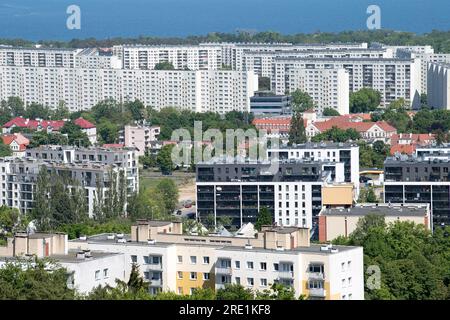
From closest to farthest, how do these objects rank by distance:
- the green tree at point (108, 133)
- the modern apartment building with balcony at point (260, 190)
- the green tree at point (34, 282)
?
the green tree at point (34, 282), the modern apartment building with balcony at point (260, 190), the green tree at point (108, 133)

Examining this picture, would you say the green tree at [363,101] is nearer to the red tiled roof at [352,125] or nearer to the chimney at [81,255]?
the red tiled roof at [352,125]

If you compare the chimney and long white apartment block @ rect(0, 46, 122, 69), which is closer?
the chimney

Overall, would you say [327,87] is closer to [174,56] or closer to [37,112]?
[37,112]

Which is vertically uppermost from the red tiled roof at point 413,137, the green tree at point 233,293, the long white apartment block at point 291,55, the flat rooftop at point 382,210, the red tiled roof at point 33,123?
the long white apartment block at point 291,55

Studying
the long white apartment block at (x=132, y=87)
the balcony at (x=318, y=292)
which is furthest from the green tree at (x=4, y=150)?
the balcony at (x=318, y=292)

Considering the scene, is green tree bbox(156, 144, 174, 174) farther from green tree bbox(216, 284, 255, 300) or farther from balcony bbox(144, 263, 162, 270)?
green tree bbox(216, 284, 255, 300)

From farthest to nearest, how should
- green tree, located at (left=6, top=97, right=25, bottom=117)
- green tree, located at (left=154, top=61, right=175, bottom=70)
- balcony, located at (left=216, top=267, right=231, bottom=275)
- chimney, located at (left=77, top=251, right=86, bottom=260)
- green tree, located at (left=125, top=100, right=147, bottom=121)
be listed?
green tree, located at (left=154, top=61, right=175, bottom=70), green tree, located at (left=6, top=97, right=25, bottom=117), green tree, located at (left=125, top=100, right=147, bottom=121), balcony, located at (left=216, top=267, right=231, bottom=275), chimney, located at (left=77, top=251, right=86, bottom=260)

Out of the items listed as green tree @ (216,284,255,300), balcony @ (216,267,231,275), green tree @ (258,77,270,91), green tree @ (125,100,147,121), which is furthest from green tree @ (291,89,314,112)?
green tree @ (216,284,255,300)
